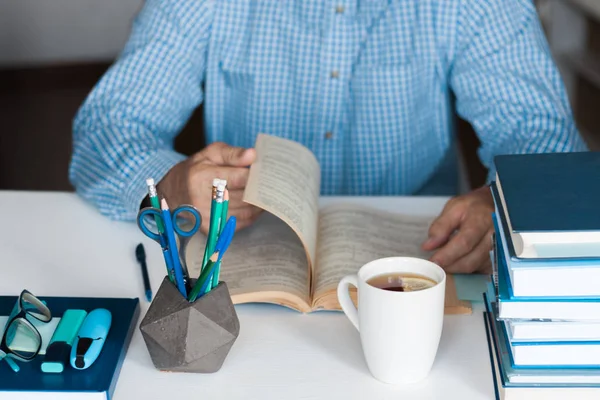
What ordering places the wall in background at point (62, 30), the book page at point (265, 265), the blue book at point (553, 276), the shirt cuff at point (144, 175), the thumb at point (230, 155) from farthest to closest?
the wall in background at point (62, 30), the shirt cuff at point (144, 175), the thumb at point (230, 155), the book page at point (265, 265), the blue book at point (553, 276)

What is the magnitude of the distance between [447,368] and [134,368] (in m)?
0.33

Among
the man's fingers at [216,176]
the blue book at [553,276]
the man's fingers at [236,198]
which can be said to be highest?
the blue book at [553,276]

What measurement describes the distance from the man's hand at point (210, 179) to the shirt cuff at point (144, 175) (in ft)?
0.12

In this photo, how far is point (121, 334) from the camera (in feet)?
2.96

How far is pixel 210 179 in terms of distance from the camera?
115cm

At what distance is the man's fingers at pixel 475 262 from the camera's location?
40.6 inches

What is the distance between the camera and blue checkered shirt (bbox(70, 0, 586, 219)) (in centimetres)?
146

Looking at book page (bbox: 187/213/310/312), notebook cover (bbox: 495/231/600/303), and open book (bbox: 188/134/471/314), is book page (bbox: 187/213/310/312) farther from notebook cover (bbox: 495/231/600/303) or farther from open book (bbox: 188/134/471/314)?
notebook cover (bbox: 495/231/600/303)

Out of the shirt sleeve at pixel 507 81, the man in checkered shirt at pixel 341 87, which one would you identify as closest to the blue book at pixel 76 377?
Answer: the man in checkered shirt at pixel 341 87

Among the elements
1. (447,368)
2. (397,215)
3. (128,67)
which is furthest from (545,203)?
(128,67)

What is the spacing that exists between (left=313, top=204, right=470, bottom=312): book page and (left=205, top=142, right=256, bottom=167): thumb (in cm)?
15

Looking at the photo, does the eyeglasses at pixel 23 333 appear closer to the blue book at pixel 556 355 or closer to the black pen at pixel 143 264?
the black pen at pixel 143 264

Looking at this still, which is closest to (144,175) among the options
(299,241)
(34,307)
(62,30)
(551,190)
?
(299,241)

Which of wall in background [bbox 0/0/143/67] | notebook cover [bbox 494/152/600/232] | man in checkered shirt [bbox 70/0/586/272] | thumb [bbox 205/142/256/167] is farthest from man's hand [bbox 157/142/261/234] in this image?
wall in background [bbox 0/0/143/67]
